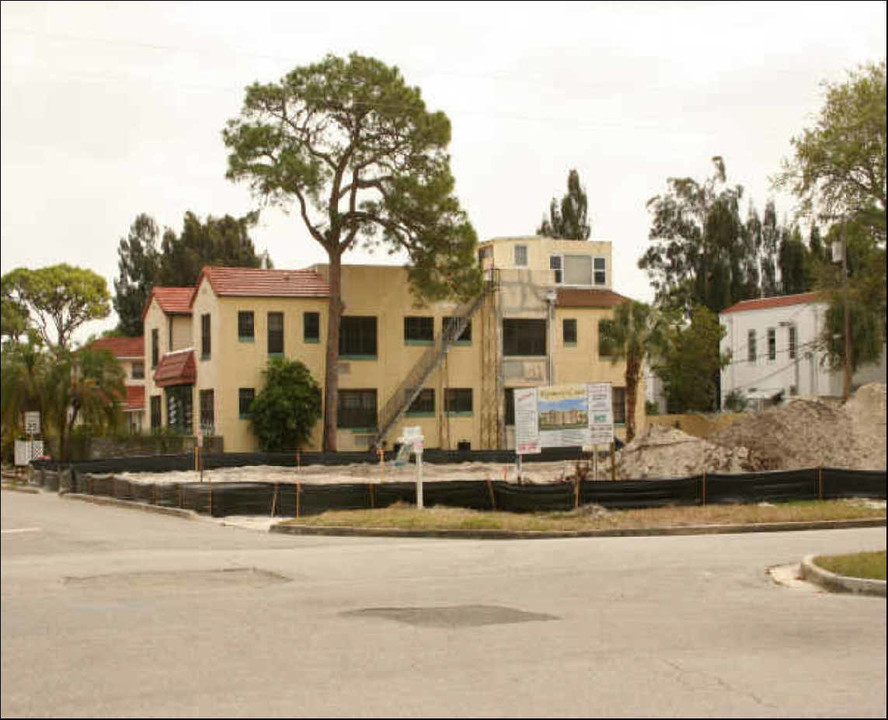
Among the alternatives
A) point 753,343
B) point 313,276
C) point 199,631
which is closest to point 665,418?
point 753,343

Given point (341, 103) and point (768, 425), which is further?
point (341, 103)

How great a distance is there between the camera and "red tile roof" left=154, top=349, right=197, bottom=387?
60.2m

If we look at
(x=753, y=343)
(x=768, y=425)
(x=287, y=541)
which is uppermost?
(x=753, y=343)

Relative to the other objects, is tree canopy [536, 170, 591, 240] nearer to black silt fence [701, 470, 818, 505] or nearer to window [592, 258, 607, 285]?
window [592, 258, 607, 285]

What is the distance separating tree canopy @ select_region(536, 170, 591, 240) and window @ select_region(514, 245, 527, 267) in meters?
10.4

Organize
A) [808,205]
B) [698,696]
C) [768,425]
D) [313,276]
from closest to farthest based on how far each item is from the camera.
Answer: [698,696] → [808,205] → [768,425] → [313,276]

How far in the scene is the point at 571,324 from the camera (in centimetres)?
6444

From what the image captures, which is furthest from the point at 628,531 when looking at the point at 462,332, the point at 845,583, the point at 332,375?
the point at 462,332

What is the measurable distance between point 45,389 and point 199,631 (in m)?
48.6

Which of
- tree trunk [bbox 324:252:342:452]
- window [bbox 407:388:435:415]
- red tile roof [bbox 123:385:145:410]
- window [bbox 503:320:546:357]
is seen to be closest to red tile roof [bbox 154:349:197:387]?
tree trunk [bbox 324:252:342:452]

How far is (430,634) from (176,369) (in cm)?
5227

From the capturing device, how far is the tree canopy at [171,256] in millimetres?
85125

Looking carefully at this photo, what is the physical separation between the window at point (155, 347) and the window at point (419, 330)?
14812 mm

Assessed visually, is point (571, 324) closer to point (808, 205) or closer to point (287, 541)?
point (808, 205)
